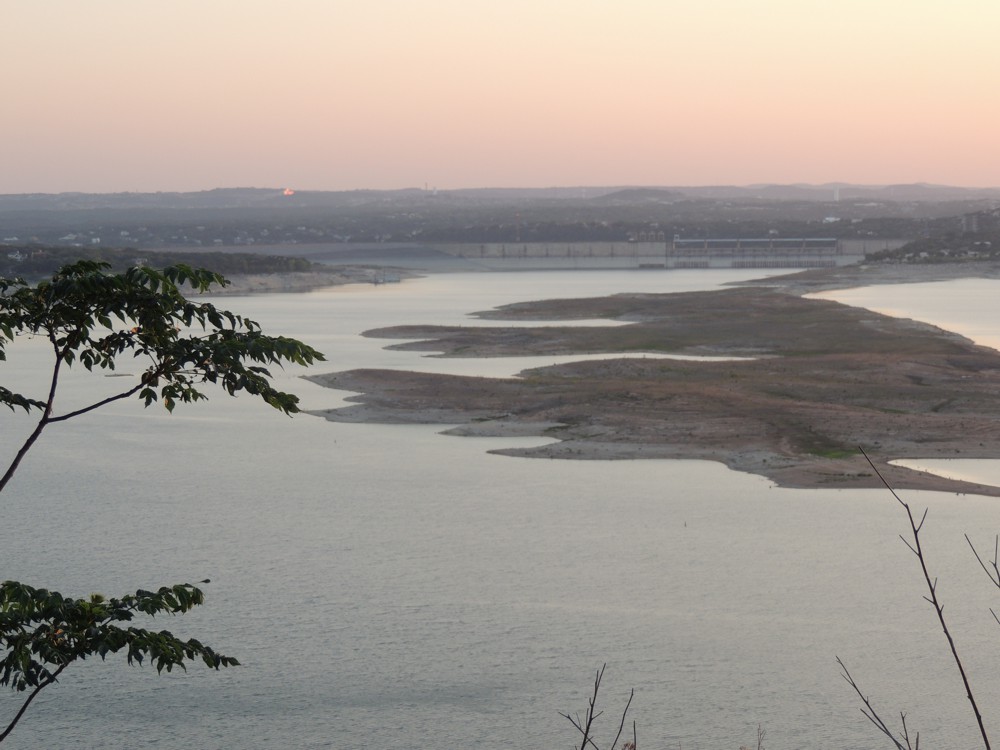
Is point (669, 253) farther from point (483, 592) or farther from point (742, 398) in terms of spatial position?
point (483, 592)

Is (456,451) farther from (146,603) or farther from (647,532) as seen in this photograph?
(146,603)

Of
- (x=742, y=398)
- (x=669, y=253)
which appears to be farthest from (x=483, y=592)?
(x=669, y=253)

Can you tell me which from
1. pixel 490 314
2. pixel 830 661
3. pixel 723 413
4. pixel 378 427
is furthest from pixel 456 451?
pixel 490 314

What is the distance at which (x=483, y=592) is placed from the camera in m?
16.3

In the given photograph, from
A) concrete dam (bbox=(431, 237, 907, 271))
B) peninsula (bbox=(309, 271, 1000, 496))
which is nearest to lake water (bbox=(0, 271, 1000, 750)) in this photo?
peninsula (bbox=(309, 271, 1000, 496))

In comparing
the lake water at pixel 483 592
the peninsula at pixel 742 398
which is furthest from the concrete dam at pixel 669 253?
the lake water at pixel 483 592

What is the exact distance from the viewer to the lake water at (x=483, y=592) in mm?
12414

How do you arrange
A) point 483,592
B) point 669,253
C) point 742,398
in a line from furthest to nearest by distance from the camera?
1. point 669,253
2. point 742,398
3. point 483,592

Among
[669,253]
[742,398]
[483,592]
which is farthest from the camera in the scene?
[669,253]

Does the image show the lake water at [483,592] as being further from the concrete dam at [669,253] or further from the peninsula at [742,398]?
the concrete dam at [669,253]

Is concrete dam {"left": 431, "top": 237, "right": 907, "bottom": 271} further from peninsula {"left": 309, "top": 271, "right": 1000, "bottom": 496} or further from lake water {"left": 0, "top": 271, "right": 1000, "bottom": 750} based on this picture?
lake water {"left": 0, "top": 271, "right": 1000, "bottom": 750}

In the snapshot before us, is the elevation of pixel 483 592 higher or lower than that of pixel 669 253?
higher

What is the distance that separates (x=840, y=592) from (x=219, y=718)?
7.47 meters

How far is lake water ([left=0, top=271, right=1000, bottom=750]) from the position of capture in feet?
40.7
